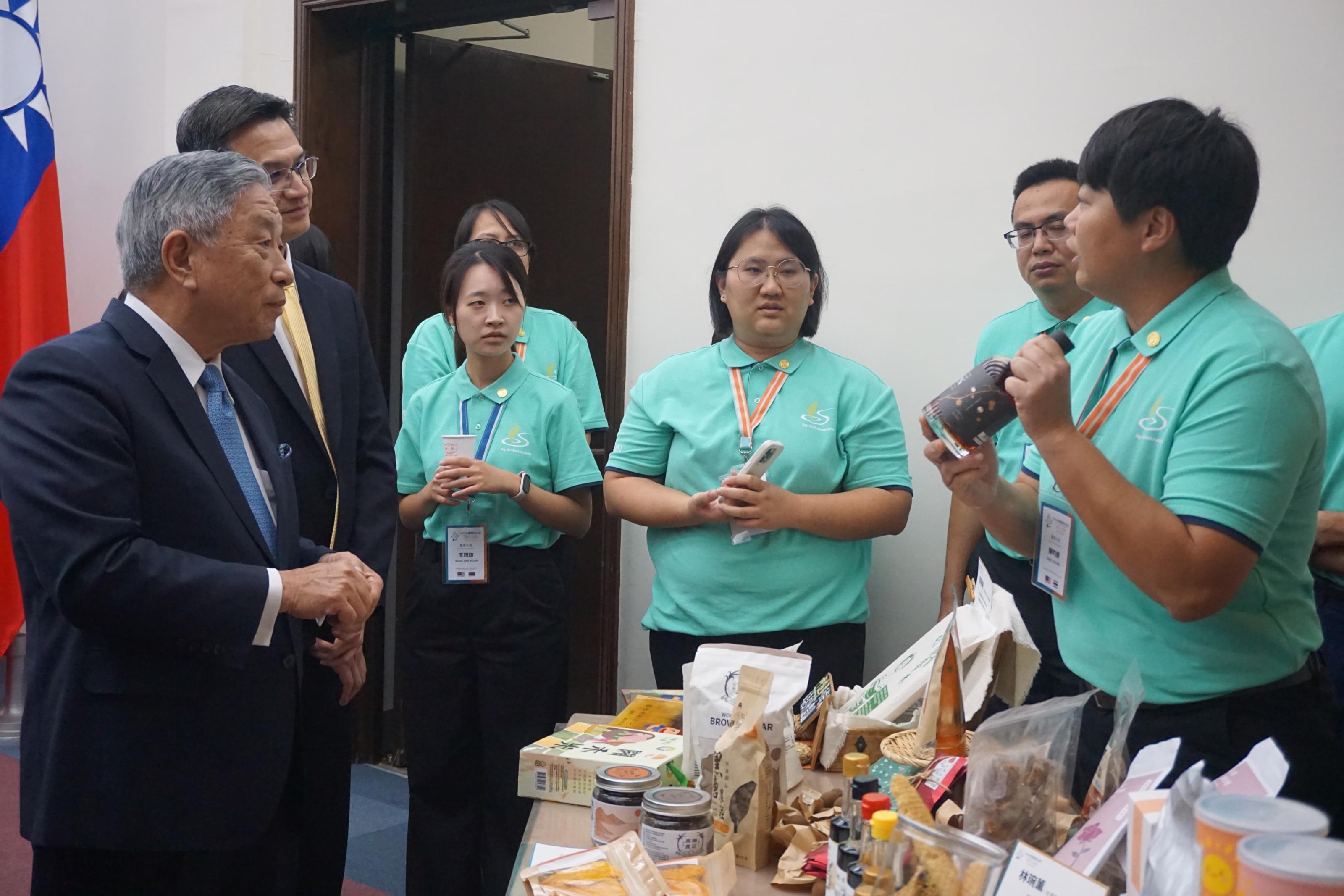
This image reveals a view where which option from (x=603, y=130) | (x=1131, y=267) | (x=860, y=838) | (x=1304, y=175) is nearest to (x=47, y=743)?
(x=860, y=838)

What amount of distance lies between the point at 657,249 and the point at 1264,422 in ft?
6.93

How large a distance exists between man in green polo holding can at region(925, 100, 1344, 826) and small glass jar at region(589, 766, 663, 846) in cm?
53

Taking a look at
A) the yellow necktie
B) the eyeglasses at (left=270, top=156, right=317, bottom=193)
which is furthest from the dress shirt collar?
the eyeglasses at (left=270, top=156, right=317, bottom=193)

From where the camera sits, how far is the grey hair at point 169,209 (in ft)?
4.87

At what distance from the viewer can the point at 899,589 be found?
280cm

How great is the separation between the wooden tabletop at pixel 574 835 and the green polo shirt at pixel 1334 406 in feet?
3.21

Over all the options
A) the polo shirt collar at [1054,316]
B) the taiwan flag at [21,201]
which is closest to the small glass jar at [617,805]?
the polo shirt collar at [1054,316]

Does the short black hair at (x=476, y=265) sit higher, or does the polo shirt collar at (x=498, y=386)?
the short black hair at (x=476, y=265)

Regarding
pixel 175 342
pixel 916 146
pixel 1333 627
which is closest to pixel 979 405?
pixel 1333 627

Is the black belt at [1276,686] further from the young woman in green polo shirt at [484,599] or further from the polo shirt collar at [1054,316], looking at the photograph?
the young woman in green polo shirt at [484,599]

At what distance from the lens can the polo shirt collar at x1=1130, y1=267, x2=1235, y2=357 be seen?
1.24 m

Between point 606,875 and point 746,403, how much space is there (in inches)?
52.1

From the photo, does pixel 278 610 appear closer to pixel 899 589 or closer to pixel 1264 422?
pixel 1264 422

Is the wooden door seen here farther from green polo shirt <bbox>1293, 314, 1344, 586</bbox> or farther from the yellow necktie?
green polo shirt <bbox>1293, 314, 1344, 586</bbox>
